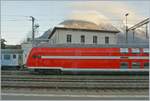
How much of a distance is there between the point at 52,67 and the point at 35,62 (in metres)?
1.82

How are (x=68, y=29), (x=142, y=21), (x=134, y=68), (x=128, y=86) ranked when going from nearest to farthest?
(x=128, y=86) → (x=134, y=68) → (x=142, y=21) → (x=68, y=29)

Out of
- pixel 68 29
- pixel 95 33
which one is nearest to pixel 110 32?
pixel 95 33

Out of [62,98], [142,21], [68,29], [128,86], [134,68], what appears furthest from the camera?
[68,29]

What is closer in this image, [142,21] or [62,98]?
[62,98]

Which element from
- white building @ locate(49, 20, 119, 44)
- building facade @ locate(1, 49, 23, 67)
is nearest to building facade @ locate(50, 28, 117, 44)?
white building @ locate(49, 20, 119, 44)

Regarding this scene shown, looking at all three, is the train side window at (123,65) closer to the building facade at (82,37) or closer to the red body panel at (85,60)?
the red body panel at (85,60)

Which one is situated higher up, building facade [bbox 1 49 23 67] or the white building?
the white building

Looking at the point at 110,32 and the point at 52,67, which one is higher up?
the point at 110,32

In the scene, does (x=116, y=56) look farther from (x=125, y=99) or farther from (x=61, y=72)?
(x=125, y=99)

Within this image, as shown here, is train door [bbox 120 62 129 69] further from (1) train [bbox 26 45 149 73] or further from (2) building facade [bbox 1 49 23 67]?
(2) building facade [bbox 1 49 23 67]

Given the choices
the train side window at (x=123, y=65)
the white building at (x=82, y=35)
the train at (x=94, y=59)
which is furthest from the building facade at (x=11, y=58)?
the train side window at (x=123, y=65)

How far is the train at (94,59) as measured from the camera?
87.6 ft

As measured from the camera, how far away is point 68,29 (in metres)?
49.9

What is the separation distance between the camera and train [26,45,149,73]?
26688 mm
